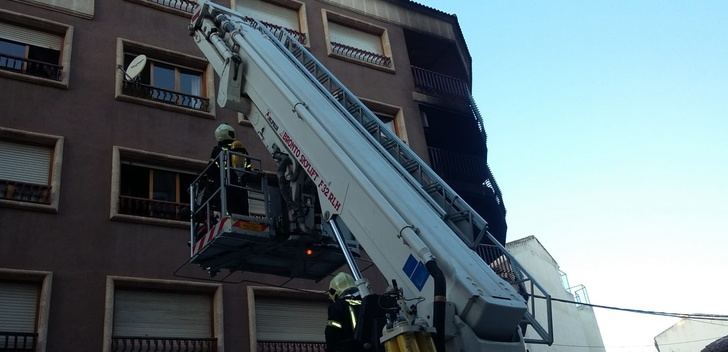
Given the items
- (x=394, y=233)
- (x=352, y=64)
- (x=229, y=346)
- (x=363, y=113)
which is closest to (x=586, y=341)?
(x=352, y=64)

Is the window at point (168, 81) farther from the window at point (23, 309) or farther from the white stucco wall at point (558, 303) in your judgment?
the white stucco wall at point (558, 303)

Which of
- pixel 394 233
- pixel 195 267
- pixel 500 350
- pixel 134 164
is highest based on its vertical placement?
pixel 134 164

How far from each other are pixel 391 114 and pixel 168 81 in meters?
5.96

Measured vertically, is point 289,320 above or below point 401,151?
below

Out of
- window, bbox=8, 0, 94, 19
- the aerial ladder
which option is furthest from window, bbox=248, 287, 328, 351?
window, bbox=8, 0, 94, 19

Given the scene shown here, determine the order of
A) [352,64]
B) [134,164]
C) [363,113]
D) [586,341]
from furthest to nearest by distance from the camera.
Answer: [586,341], [352,64], [134,164], [363,113]

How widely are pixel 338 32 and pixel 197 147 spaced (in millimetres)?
6434

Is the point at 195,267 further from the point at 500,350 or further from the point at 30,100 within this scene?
the point at 500,350

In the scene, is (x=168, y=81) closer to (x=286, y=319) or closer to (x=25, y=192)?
(x=25, y=192)

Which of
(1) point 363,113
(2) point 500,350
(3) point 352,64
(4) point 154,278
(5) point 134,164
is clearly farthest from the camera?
(3) point 352,64

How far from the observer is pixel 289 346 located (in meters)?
12.0

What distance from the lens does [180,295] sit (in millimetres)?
11586

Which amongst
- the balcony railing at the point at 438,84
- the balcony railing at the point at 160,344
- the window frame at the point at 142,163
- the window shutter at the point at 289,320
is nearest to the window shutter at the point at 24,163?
the window frame at the point at 142,163

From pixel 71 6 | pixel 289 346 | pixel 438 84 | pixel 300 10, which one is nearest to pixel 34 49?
pixel 71 6
